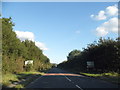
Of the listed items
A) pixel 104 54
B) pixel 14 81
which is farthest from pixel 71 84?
pixel 104 54

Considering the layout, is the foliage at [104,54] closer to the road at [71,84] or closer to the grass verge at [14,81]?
the road at [71,84]

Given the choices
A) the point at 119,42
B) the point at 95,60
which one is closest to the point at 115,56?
the point at 119,42

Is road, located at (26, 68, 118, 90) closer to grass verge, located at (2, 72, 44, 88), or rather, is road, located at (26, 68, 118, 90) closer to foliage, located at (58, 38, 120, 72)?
grass verge, located at (2, 72, 44, 88)

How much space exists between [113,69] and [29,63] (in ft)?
66.8

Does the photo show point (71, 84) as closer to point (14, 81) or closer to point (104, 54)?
point (14, 81)

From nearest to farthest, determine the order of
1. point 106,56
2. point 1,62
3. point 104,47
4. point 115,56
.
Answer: point 1,62, point 115,56, point 106,56, point 104,47

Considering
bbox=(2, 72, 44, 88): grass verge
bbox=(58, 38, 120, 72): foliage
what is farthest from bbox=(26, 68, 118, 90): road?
bbox=(58, 38, 120, 72): foliage

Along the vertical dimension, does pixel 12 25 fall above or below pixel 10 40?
above

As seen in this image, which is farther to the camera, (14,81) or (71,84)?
(14,81)

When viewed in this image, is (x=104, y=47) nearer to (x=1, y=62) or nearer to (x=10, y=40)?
(x=10, y=40)

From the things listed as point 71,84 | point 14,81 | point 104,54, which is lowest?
point 71,84

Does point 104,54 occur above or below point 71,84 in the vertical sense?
above

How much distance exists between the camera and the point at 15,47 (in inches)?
2221

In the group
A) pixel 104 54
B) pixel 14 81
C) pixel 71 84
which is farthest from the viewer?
pixel 104 54
